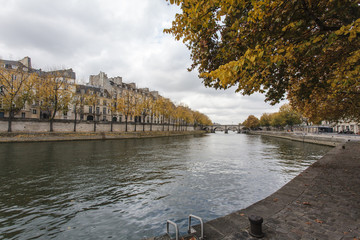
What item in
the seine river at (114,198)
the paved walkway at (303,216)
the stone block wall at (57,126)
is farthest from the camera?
the stone block wall at (57,126)

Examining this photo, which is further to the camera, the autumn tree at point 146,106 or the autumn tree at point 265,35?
the autumn tree at point 146,106

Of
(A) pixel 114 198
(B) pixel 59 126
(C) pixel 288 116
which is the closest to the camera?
(A) pixel 114 198

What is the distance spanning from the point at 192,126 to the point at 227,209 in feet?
373

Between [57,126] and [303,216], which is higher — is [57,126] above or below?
above

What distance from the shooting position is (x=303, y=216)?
495cm

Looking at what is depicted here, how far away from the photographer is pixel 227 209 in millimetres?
7406

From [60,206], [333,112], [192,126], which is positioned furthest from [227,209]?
[192,126]

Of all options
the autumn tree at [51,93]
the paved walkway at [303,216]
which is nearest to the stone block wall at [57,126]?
the autumn tree at [51,93]

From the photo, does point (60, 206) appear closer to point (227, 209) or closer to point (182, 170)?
point (227, 209)

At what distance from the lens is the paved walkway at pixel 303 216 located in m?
4.11

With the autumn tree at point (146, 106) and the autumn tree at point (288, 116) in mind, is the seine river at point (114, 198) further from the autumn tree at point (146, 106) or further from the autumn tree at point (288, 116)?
the autumn tree at point (288, 116)

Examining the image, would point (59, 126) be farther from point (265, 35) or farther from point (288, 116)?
point (288, 116)

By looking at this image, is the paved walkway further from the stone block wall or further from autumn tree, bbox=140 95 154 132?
autumn tree, bbox=140 95 154 132

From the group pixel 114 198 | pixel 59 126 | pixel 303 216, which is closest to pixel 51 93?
pixel 59 126
